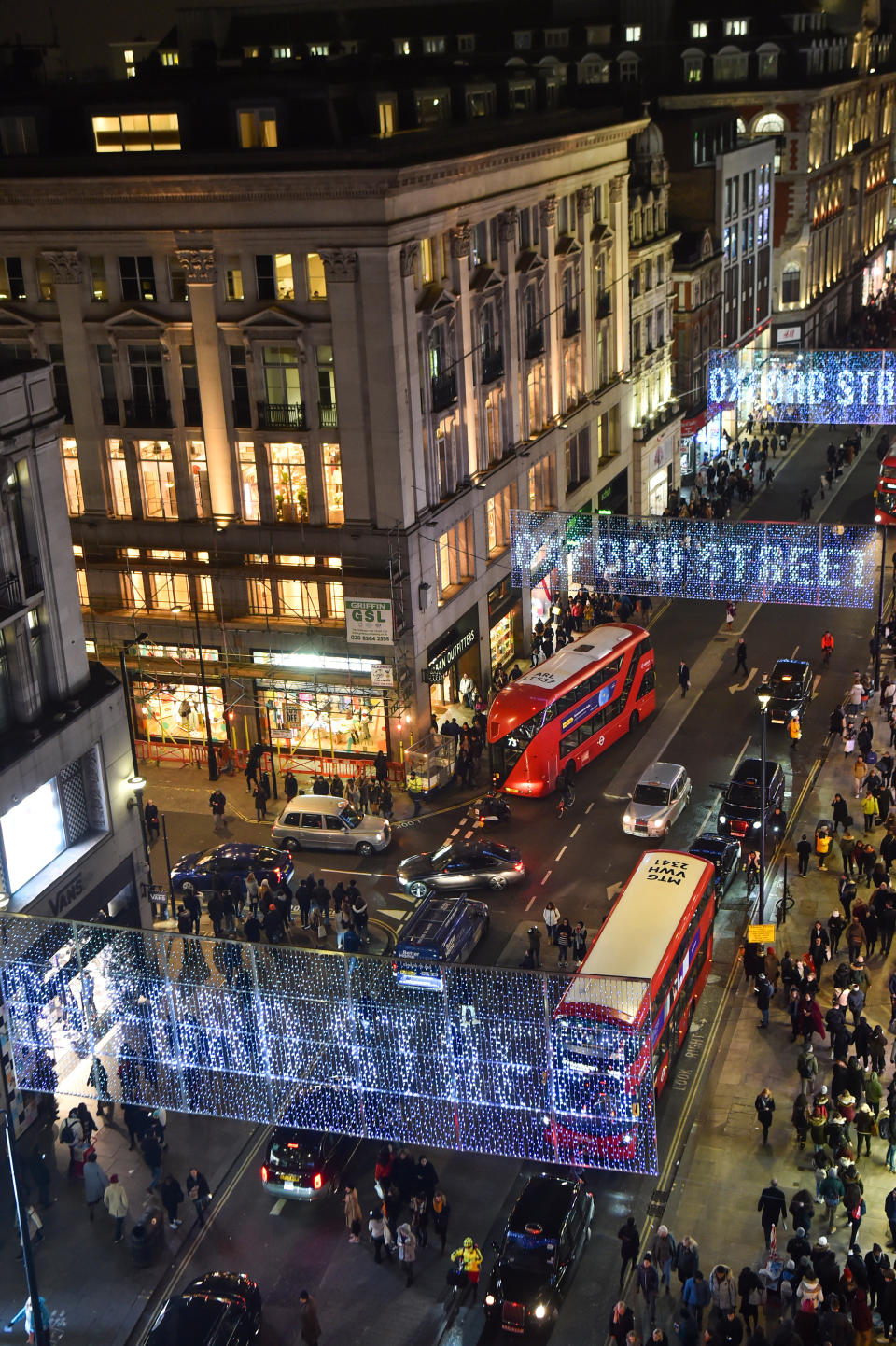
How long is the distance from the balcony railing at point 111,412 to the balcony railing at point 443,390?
1082 cm

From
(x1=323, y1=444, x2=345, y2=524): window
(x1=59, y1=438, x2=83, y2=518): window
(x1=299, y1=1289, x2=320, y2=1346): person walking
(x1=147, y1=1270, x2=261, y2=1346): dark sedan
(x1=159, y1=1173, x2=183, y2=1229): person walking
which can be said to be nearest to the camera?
(x1=147, y1=1270, x2=261, y2=1346): dark sedan

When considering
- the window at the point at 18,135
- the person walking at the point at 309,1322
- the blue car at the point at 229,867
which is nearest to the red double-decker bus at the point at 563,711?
the blue car at the point at 229,867

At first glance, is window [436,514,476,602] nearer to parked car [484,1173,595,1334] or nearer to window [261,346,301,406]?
window [261,346,301,406]

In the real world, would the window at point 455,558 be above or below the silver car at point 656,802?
above

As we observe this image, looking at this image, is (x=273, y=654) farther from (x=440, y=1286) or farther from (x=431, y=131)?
(x=440, y=1286)

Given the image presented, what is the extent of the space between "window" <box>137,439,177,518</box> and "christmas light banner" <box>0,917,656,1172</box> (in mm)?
27888

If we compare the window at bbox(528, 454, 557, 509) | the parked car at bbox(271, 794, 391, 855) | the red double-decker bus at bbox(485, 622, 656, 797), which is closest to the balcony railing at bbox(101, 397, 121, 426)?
the parked car at bbox(271, 794, 391, 855)

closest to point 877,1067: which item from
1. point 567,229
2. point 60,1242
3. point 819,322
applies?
point 60,1242

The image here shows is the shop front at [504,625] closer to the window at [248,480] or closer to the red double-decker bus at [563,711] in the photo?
the red double-decker bus at [563,711]

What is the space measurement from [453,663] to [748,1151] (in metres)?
25.8

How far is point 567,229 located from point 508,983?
4607 centimetres

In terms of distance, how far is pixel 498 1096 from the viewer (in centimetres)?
2597

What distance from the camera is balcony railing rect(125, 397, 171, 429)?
52.4 m

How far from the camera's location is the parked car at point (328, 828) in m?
46.6
